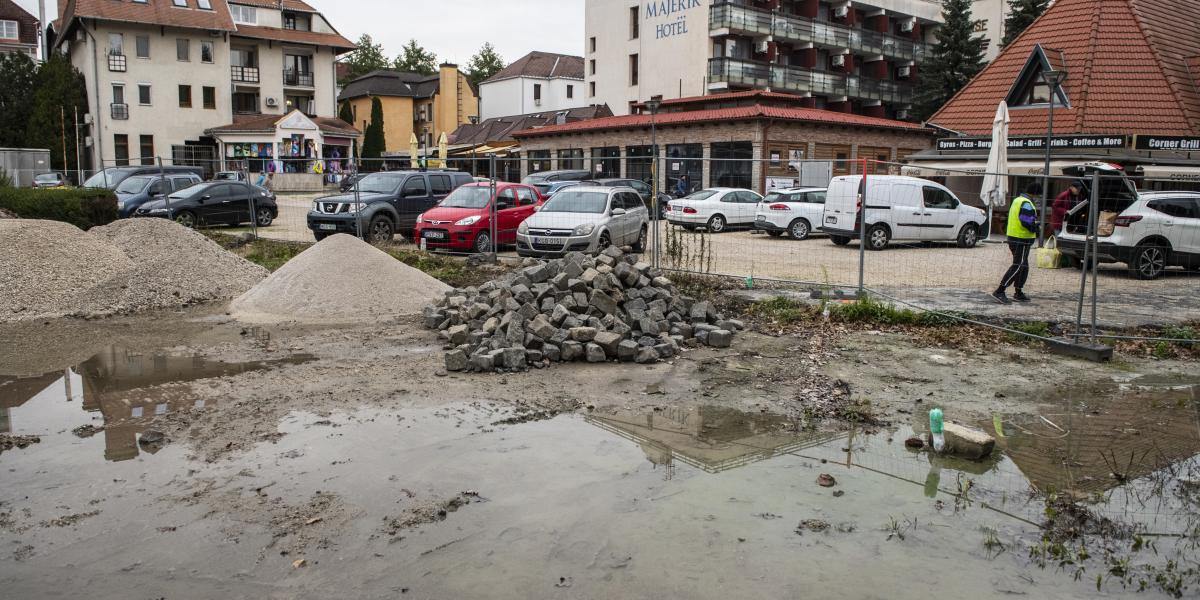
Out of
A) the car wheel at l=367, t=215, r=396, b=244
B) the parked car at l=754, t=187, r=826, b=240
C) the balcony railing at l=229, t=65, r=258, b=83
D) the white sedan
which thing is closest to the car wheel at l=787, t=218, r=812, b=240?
the parked car at l=754, t=187, r=826, b=240

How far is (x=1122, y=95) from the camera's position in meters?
27.5

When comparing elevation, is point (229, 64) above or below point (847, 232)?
above

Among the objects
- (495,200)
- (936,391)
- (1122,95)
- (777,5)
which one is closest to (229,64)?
(777,5)

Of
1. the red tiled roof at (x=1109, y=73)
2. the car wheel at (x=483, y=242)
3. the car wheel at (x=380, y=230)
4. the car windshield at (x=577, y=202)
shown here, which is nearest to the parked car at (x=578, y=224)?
the car windshield at (x=577, y=202)

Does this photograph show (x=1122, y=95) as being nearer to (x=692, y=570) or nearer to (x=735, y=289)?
(x=735, y=289)

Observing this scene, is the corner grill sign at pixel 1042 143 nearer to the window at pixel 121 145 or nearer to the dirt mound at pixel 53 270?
the dirt mound at pixel 53 270

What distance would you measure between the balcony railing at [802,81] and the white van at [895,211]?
26962 millimetres

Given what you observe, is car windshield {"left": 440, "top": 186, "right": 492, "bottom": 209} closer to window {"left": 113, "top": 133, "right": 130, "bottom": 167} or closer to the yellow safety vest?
the yellow safety vest

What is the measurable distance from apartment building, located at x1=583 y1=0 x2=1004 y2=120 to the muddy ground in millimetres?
37272

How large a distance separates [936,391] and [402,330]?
640cm

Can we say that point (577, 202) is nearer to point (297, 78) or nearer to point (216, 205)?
point (216, 205)

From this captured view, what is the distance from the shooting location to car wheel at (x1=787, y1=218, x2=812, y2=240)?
950 inches

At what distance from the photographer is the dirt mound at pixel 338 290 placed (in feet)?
38.7

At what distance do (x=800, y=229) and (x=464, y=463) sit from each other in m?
19.5
